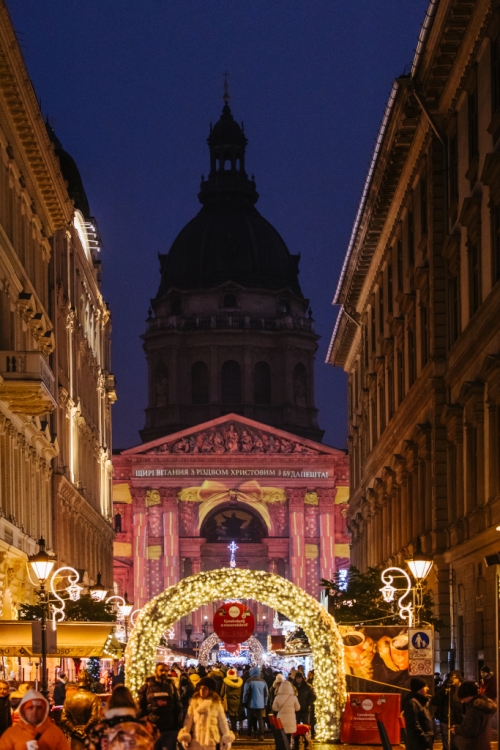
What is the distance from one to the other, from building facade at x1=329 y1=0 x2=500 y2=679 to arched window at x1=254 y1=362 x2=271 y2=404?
82626mm

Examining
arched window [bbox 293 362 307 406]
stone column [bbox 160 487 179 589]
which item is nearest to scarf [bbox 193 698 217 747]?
stone column [bbox 160 487 179 589]

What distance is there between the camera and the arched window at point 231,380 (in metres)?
141

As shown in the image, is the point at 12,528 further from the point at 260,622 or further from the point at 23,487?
the point at 260,622

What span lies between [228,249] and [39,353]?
103671mm

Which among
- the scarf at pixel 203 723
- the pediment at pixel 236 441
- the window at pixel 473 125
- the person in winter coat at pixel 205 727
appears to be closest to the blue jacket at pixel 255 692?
the window at pixel 473 125

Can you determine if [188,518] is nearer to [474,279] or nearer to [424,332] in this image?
[424,332]

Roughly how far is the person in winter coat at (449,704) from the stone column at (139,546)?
97300 millimetres

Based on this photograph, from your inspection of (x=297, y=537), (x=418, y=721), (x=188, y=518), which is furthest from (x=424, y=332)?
(x=188, y=518)

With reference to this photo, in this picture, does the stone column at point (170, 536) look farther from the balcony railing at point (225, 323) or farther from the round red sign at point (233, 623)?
the round red sign at point (233, 623)

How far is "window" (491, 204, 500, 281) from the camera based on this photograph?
110 ft

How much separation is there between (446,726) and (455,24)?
16.4m

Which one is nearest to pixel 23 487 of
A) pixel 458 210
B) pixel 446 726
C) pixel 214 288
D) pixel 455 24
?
pixel 458 210

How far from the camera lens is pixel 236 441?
128 meters

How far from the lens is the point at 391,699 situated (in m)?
31.4
